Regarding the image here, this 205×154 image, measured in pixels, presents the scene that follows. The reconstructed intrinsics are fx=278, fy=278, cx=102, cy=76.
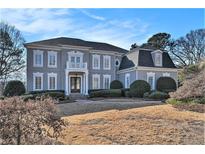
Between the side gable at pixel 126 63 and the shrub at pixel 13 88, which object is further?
the side gable at pixel 126 63

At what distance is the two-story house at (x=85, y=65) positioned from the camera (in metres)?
14.9

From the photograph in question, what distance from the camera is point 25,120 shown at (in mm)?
4105

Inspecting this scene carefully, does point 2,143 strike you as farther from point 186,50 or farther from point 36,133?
point 186,50

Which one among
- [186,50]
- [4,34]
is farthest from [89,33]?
[186,50]

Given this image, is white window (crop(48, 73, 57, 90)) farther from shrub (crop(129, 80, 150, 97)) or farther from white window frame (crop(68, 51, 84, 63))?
shrub (crop(129, 80, 150, 97))

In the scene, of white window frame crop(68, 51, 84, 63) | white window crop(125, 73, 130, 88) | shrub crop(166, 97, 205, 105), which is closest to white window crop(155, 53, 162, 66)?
white window crop(125, 73, 130, 88)

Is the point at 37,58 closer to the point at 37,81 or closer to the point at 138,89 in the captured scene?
the point at 37,81

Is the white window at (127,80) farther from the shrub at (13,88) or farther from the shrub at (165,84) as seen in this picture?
the shrub at (13,88)

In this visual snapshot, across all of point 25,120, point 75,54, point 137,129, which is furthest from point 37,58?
point 25,120

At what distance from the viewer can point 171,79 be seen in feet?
51.0

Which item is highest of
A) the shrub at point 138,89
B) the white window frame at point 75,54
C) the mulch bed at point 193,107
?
the white window frame at point 75,54

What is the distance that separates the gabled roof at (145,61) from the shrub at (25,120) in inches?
462

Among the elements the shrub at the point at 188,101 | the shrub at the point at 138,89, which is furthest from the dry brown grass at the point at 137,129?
the shrub at the point at 138,89
